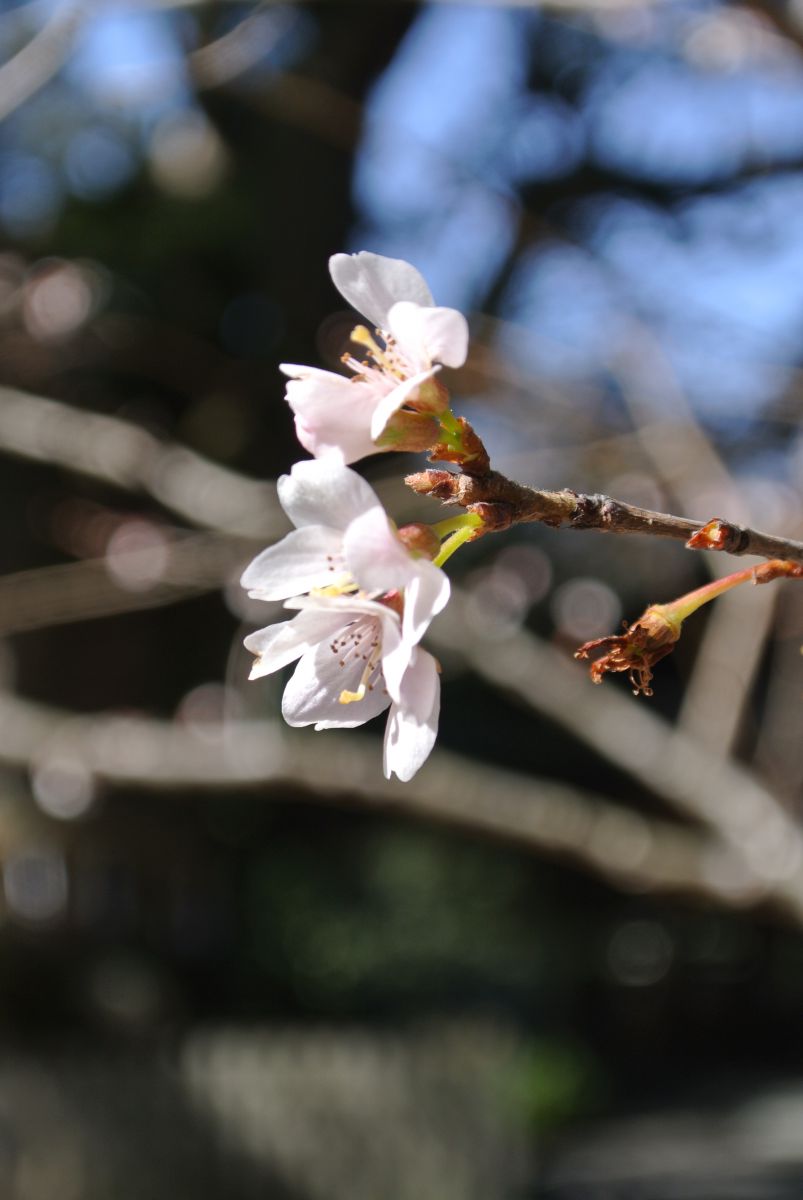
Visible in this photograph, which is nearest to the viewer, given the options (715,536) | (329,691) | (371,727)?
(715,536)

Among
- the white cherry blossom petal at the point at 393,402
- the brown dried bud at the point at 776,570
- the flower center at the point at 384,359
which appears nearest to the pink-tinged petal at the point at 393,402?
the white cherry blossom petal at the point at 393,402

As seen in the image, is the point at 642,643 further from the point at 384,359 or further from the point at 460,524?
the point at 384,359

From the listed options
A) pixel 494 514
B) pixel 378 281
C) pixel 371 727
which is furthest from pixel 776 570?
pixel 371 727

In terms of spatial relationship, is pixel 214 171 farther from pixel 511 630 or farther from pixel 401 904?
pixel 401 904

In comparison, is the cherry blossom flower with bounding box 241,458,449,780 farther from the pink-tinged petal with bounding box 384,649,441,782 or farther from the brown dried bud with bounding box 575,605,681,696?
the brown dried bud with bounding box 575,605,681,696

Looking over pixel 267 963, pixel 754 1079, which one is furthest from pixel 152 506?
pixel 754 1079

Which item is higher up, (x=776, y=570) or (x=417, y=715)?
(x=776, y=570)

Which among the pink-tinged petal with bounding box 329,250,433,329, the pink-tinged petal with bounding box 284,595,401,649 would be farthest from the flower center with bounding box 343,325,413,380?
the pink-tinged petal with bounding box 284,595,401,649
